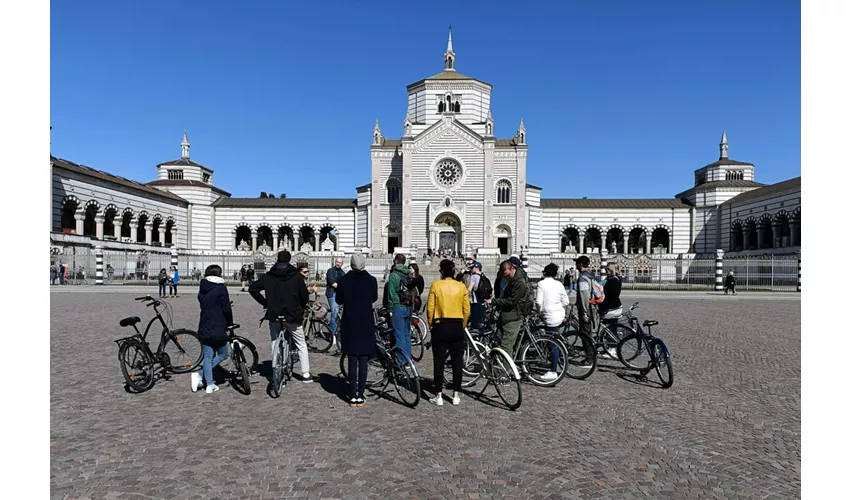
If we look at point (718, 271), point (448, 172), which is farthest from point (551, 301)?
point (448, 172)

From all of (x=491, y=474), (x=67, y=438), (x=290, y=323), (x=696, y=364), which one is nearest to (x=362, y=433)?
(x=491, y=474)

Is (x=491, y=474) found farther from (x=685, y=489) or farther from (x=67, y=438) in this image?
(x=67, y=438)

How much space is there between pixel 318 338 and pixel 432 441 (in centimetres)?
658

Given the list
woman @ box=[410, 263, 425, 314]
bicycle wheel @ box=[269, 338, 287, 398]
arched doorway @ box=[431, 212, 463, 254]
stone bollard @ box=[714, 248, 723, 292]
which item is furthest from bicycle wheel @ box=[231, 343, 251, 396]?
arched doorway @ box=[431, 212, 463, 254]

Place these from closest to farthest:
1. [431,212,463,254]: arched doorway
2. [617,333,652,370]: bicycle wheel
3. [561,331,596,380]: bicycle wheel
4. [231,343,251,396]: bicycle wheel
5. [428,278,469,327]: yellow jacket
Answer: [428,278,469,327]: yellow jacket, [231,343,251,396]: bicycle wheel, [617,333,652,370]: bicycle wheel, [561,331,596,380]: bicycle wheel, [431,212,463,254]: arched doorway

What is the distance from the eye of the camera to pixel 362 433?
17.9 ft

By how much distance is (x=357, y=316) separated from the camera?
6402mm

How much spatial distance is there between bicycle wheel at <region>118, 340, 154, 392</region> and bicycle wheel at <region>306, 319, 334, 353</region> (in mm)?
3585

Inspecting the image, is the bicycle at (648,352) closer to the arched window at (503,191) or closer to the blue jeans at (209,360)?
the blue jeans at (209,360)

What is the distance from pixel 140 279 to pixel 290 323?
1245 inches

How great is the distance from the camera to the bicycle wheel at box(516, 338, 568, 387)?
750 centimetres

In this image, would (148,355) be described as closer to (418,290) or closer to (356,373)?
(356,373)

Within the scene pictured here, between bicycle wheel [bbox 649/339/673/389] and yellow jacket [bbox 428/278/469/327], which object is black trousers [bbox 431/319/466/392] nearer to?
yellow jacket [bbox 428/278/469/327]

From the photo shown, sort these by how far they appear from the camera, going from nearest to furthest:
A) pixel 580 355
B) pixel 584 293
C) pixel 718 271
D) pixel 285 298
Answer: pixel 285 298
pixel 580 355
pixel 584 293
pixel 718 271
